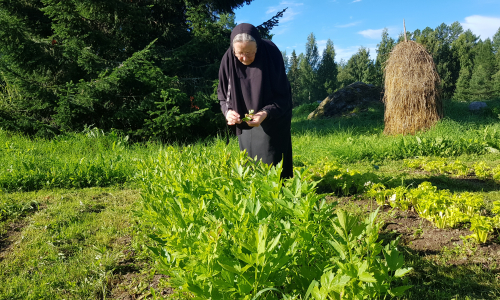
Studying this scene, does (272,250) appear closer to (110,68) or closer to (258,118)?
(258,118)

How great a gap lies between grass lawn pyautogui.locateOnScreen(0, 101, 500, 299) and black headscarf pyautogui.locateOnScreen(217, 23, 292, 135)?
1130 millimetres

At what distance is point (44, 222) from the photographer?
10.6ft

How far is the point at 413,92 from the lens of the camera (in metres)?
8.38

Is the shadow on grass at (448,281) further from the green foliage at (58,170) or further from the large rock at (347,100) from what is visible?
the large rock at (347,100)

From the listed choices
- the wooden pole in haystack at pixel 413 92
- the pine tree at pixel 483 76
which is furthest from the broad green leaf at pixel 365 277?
the pine tree at pixel 483 76

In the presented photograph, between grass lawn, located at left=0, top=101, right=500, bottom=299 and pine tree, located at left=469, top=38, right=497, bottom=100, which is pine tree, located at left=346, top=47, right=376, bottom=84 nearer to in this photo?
pine tree, located at left=469, top=38, right=497, bottom=100

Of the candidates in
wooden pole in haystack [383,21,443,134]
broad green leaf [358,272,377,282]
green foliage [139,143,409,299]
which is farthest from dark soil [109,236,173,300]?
wooden pole in haystack [383,21,443,134]

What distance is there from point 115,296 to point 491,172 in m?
5.19

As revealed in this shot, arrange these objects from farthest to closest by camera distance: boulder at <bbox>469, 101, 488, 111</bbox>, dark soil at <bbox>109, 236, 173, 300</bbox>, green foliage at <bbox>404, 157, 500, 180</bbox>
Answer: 1. boulder at <bbox>469, 101, 488, 111</bbox>
2. green foliage at <bbox>404, 157, 500, 180</bbox>
3. dark soil at <bbox>109, 236, 173, 300</bbox>

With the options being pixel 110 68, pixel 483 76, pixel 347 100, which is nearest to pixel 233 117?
pixel 110 68

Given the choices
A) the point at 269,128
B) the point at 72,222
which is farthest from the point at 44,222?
the point at 269,128

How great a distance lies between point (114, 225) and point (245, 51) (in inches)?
85.0

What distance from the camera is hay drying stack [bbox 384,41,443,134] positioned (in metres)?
8.38

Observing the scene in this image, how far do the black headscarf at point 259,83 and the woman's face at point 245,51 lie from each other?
0.21 feet
